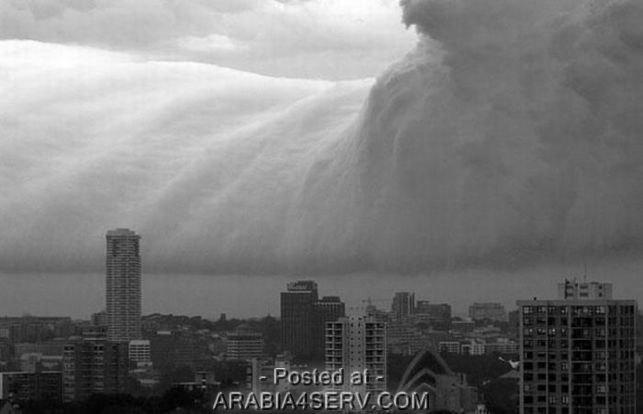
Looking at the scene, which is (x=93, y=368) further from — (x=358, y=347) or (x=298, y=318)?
(x=358, y=347)

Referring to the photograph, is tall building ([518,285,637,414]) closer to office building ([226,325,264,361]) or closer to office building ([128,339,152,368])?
office building ([226,325,264,361])

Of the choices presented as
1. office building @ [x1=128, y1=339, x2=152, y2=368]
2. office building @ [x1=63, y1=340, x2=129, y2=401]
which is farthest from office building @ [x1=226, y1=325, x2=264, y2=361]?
office building @ [x1=63, y1=340, x2=129, y2=401]

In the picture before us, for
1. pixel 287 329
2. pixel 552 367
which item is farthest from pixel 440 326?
pixel 552 367

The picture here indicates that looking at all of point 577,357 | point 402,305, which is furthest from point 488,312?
point 577,357

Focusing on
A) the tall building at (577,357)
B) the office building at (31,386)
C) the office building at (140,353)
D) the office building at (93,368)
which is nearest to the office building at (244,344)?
the office building at (140,353)

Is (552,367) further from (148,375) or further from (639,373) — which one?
(148,375)
